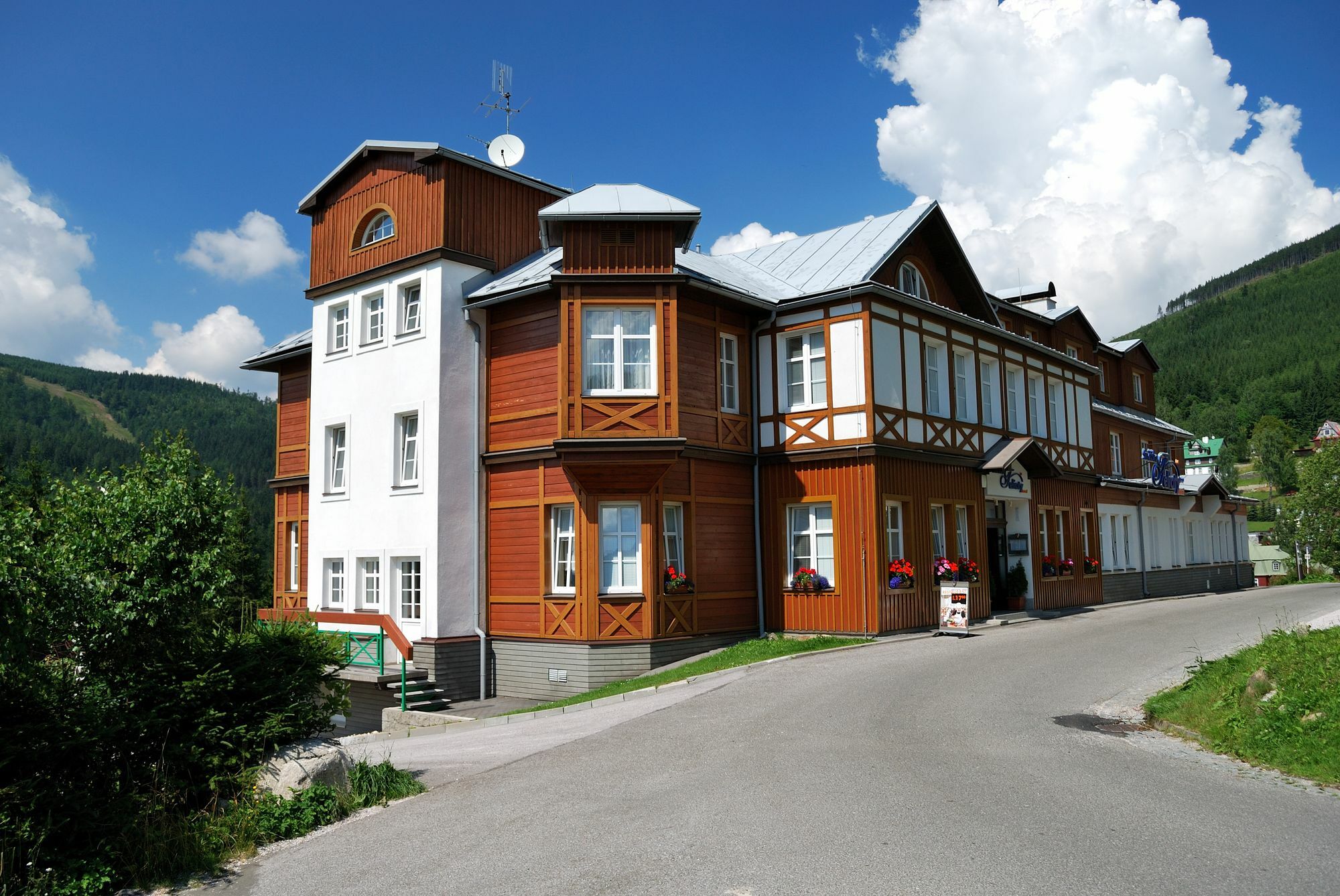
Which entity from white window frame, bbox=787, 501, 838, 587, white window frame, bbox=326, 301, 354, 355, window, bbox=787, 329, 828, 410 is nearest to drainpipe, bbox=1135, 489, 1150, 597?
white window frame, bbox=787, 501, 838, 587

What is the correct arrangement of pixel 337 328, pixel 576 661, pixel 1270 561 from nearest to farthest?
pixel 576 661, pixel 337 328, pixel 1270 561

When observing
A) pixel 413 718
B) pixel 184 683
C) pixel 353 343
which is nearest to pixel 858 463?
pixel 413 718

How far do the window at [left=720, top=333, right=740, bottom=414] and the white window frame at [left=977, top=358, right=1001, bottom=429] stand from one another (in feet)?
22.3

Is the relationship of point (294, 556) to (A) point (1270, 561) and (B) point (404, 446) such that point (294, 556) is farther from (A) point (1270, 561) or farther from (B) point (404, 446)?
(A) point (1270, 561)

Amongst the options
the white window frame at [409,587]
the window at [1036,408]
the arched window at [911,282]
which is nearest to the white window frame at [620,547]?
the white window frame at [409,587]

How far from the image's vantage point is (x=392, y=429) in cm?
2214

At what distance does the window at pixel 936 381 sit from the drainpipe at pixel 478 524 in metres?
9.95

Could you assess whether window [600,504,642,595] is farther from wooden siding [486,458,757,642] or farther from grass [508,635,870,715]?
grass [508,635,870,715]

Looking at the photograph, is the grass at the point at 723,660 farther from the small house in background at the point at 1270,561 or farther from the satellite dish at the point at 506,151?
the small house in background at the point at 1270,561

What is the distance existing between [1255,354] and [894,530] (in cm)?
15479

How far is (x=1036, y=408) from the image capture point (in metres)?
27.9

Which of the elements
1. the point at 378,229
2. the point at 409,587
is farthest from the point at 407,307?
the point at 409,587

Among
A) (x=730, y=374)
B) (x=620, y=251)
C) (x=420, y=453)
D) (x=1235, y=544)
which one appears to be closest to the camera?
(x=620, y=251)

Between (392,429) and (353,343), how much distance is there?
2861 millimetres
